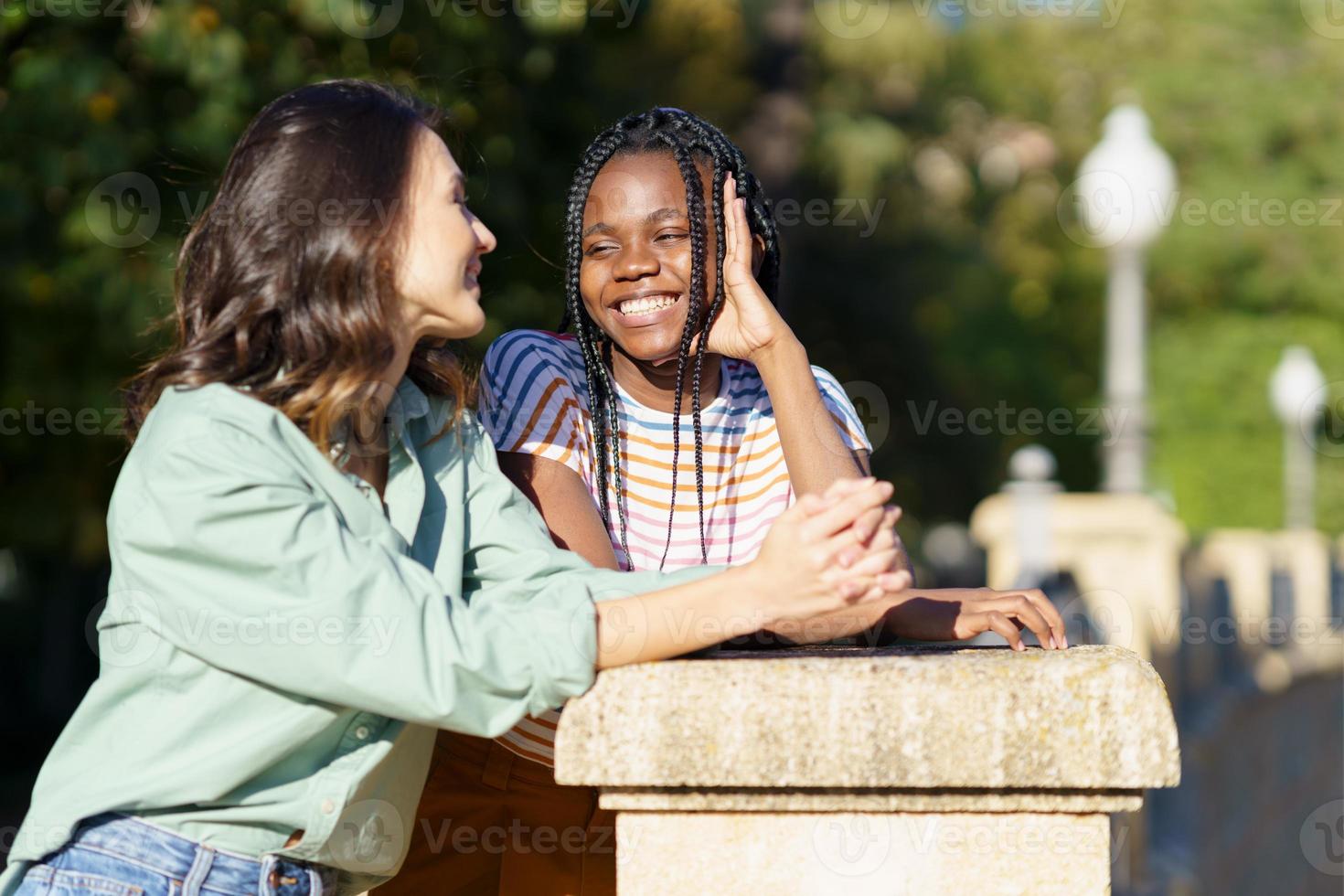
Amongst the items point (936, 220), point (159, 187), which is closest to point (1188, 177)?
point (936, 220)

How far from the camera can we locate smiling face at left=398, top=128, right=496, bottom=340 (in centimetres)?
213

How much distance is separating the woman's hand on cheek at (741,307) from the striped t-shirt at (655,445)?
0.49 ft

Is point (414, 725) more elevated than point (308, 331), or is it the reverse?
point (308, 331)

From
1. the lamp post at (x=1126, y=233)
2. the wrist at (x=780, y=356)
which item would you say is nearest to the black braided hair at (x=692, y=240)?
the wrist at (x=780, y=356)

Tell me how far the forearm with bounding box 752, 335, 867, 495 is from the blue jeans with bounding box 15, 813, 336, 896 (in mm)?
1043

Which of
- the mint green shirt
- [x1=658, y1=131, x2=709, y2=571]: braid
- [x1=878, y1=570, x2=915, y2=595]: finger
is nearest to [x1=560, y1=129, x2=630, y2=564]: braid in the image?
[x1=658, y1=131, x2=709, y2=571]: braid

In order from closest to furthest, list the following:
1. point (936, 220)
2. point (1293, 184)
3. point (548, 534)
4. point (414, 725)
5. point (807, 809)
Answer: point (807, 809), point (414, 725), point (548, 534), point (936, 220), point (1293, 184)

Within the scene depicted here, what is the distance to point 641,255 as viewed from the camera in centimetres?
285

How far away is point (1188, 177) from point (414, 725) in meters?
25.2

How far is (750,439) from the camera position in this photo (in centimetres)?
288

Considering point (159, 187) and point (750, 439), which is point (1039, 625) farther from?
point (159, 187)

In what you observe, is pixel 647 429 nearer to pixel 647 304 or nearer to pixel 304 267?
pixel 647 304

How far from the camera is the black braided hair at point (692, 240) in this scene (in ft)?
9.07

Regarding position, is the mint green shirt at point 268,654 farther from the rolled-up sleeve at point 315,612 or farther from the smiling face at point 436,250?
the smiling face at point 436,250
